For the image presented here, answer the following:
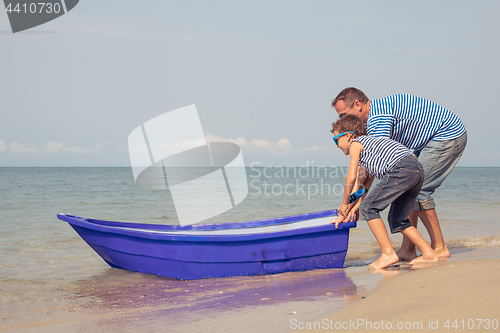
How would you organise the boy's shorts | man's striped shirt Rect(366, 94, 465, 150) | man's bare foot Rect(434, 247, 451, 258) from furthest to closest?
man's bare foot Rect(434, 247, 451, 258)
man's striped shirt Rect(366, 94, 465, 150)
the boy's shorts

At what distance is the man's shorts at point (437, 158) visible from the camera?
3736mm

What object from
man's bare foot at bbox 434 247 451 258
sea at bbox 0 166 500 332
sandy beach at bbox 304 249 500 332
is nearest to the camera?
sandy beach at bbox 304 249 500 332

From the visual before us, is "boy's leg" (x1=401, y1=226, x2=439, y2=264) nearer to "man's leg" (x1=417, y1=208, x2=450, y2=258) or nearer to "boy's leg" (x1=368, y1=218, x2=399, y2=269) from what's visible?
"boy's leg" (x1=368, y1=218, x2=399, y2=269)

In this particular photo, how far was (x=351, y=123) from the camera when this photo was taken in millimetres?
3523

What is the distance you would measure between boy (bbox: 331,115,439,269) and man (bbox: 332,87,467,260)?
9.3 inches

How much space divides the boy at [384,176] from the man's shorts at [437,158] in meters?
0.43

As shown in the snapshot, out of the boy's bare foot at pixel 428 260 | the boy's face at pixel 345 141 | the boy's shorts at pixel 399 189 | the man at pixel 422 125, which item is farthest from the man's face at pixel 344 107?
the boy's bare foot at pixel 428 260

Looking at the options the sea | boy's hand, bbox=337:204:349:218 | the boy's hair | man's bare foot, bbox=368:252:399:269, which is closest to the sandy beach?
the sea

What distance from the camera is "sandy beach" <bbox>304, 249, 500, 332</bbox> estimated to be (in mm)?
1867

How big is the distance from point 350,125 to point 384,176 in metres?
0.56

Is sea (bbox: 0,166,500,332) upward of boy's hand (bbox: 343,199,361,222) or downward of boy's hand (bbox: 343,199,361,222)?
downward

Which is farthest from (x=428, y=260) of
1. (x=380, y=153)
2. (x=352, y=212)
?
(x=380, y=153)

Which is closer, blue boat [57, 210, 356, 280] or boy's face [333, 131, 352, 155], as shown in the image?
boy's face [333, 131, 352, 155]

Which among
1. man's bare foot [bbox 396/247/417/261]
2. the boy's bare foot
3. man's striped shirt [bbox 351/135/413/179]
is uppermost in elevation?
man's striped shirt [bbox 351/135/413/179]
